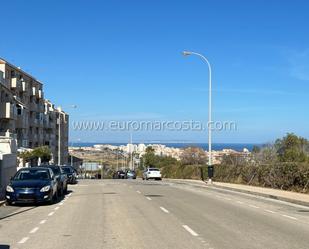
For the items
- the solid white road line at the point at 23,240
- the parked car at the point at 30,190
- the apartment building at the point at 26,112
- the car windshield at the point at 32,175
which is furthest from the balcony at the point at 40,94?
the solid white road line at the point at 23,240

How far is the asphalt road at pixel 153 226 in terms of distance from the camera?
→ 11.6 meters

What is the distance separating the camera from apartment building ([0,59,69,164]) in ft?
221

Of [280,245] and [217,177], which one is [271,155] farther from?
[280,245]

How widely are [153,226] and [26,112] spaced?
7198 cm

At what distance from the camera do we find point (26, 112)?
83.7 m

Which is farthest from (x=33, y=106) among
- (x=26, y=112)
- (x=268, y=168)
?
(x=268, y=168)

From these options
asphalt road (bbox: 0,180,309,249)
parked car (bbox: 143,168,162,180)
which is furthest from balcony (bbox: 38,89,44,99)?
asphalt road (bbox: 0,180,309,249)

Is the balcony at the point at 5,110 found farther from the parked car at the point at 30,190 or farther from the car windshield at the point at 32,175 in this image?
the parked car at the point at 30,190

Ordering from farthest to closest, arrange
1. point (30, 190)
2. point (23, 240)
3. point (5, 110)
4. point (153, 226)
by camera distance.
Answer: point (5, 110) → point (30, 190) → point (153, 226) → point (23, 240)

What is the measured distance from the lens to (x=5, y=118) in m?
65.9

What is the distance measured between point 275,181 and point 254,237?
21621 mm

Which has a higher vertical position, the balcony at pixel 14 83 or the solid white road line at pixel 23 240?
the balcony at pixel 14 83

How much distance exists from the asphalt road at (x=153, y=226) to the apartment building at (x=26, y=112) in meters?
42.1

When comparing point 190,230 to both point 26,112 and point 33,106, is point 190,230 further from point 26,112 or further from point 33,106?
point 33,106
